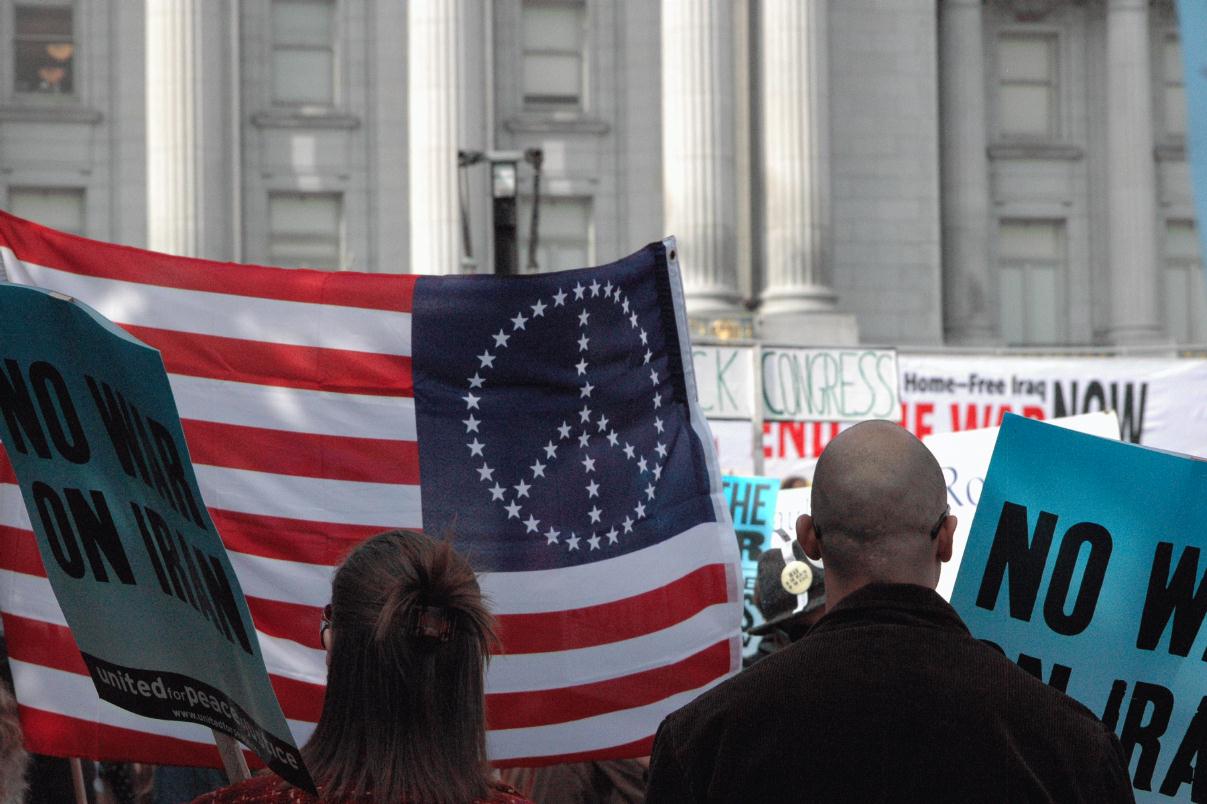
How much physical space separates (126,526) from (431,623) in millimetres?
697

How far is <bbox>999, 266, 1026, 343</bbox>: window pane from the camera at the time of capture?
34969 mm

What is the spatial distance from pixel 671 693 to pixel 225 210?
84.3ft

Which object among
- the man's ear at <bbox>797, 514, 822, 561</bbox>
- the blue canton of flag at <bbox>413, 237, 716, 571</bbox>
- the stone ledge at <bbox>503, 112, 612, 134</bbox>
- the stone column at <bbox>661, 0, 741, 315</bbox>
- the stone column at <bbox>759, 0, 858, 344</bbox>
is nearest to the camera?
the man's ear at <bbox>797, 514, 822, 561</bbox>

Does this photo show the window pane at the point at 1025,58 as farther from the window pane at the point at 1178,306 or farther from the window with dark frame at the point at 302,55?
the window with dark frame at the point at 302,55

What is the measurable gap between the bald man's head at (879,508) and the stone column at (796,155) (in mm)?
27962

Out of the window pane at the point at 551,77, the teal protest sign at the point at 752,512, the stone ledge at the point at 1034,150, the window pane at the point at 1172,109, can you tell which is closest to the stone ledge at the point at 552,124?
the window pane at the point at 551,77

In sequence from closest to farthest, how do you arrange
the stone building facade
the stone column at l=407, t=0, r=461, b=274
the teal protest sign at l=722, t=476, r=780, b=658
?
1. the teal protest sign at l=722, t=476, r=780, b=658
2. the stone column at l=407, t=0, r=461, b=274
3. the stone building facade

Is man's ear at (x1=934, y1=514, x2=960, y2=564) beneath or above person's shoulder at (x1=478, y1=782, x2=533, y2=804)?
above

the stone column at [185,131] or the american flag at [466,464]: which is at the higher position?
the stone column at [185,131]

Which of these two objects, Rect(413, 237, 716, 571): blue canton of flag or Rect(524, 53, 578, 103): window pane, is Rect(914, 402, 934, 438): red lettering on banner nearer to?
Rect(413, 237, 716, 571): blue canton of flag

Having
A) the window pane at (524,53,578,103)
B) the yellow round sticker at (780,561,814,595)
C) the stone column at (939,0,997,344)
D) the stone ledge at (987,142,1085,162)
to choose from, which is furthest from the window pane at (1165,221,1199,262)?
the yellow round sticker at (780,561,814,595)

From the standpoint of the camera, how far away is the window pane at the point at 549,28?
32.6 meters

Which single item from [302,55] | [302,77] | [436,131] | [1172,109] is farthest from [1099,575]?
[1172,109]

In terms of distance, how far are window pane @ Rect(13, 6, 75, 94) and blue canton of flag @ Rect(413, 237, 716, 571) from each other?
90.1ft
